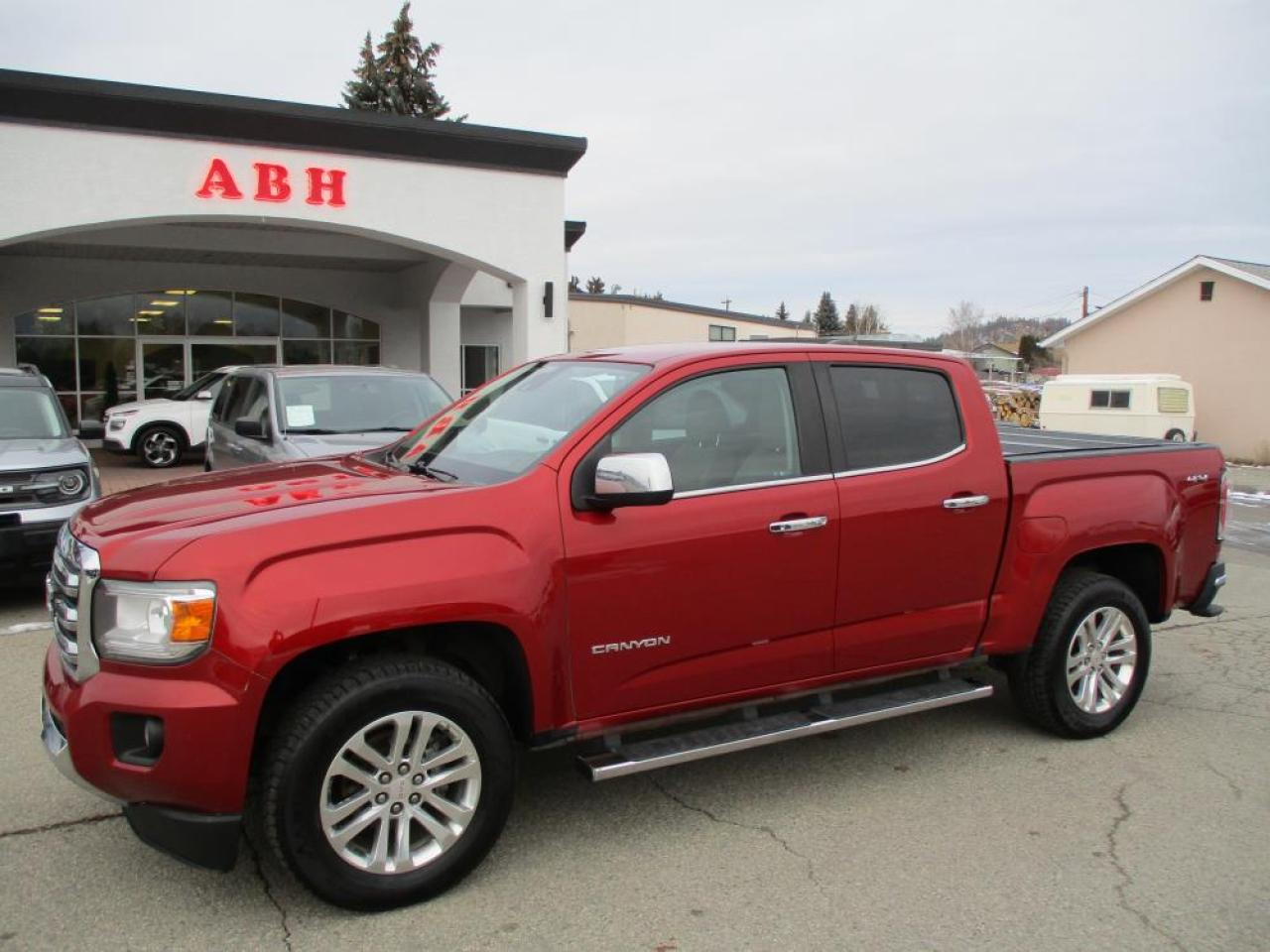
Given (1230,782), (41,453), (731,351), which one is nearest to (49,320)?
(41,453)

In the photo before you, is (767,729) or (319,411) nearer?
(767,729)

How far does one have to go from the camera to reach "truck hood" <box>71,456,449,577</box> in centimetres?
306

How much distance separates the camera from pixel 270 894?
3.36 metres

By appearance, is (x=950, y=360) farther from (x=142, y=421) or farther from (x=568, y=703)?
(x=142, y=421)

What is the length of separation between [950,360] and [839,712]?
1766mm

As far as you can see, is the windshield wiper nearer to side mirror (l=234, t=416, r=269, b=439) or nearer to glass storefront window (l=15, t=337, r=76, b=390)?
side mirror (l=234, t=416, r=269, b=439)

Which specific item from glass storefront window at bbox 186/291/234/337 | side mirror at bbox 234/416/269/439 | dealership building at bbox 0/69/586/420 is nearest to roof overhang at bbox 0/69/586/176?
dealership building at bbox 0/69/586/420

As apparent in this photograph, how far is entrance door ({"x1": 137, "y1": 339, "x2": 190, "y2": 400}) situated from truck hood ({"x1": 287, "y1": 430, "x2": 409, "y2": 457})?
569 inches

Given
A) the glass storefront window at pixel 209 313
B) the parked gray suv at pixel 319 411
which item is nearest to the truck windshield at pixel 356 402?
the parked gray suv at pixel 319 411

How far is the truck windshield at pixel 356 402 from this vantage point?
842 centimetres

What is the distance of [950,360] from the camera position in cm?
470

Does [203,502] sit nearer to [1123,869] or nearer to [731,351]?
[731,351]

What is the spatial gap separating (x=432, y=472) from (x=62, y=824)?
1.96 meters

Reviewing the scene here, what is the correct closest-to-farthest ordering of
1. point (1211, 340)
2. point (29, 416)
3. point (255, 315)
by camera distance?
point (29, 416)
point (255, 315)
point (1211, 340)
